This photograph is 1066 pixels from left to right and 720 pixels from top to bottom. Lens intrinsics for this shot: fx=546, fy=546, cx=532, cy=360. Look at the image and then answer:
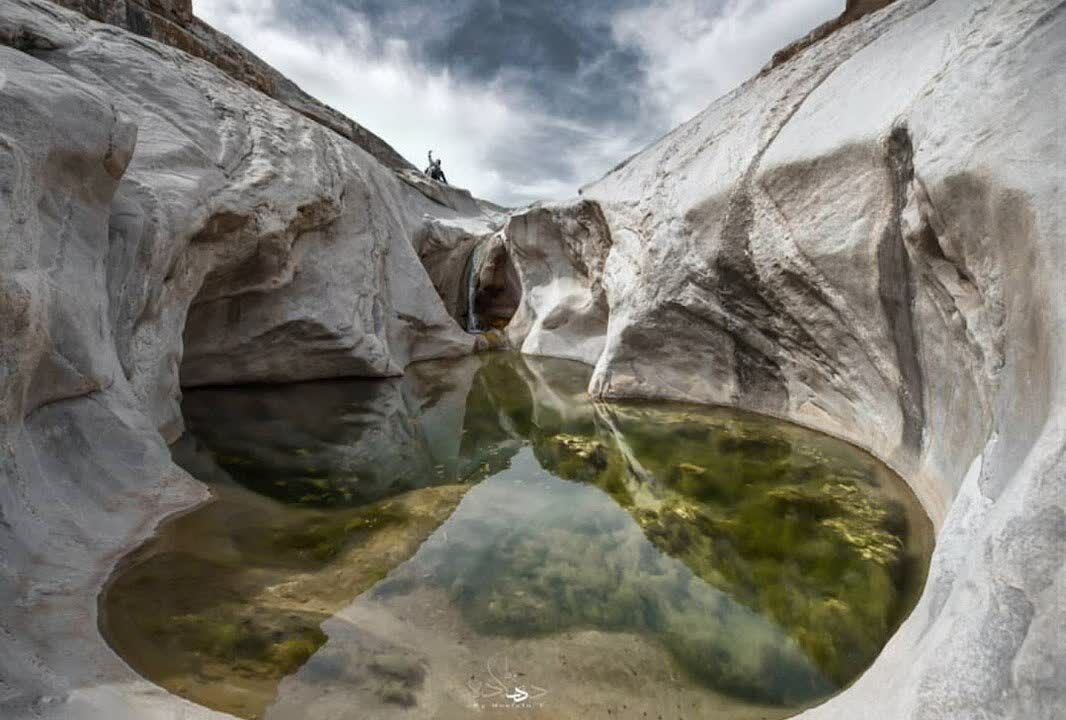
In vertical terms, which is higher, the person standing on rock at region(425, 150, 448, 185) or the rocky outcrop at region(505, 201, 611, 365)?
the person standing on rock at region(425, 150, 448, 185)

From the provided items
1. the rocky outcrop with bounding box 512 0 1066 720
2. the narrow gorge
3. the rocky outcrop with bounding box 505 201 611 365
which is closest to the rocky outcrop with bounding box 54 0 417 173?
the narrow gorge

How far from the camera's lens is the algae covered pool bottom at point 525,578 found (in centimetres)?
214

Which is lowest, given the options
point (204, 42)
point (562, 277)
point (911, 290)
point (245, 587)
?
point (245, 587)

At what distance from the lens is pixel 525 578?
298 cm

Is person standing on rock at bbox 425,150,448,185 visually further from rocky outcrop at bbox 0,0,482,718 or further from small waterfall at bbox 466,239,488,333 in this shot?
rocky outcrop at bbox 0,0,482,718

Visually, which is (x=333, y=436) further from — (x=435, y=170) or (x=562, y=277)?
(x=435, y=170)

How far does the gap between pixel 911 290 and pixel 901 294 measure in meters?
0.13

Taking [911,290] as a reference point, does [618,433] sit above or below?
below

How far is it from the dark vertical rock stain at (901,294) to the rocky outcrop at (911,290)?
1cm

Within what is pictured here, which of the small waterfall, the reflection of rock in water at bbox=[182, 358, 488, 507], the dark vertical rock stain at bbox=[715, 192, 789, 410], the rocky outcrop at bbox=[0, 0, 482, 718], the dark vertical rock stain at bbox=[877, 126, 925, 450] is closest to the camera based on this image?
the rocky outcrop at bbox=[0, 0, 482, 718]

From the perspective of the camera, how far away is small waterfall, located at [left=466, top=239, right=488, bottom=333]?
59.0 feet

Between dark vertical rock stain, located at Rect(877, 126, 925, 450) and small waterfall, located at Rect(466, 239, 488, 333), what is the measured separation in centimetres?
1441

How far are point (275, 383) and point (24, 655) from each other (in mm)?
6659

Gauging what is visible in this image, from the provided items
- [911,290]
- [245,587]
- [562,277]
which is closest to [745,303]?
[911,290]
